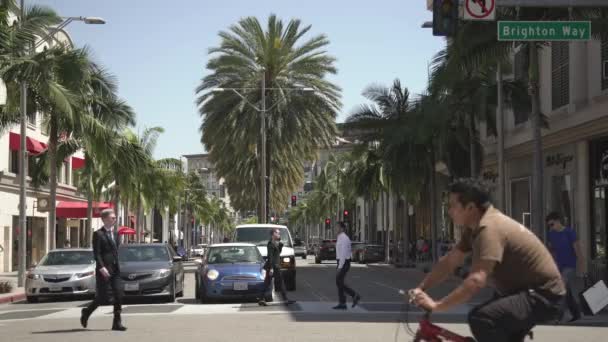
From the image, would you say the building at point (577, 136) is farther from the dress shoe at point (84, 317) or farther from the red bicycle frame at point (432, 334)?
the red bicycle frame at point (432, 334)

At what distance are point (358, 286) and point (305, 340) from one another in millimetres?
16704

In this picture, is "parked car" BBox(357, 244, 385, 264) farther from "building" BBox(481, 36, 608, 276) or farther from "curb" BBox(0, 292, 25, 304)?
"curb" BBox(0, 292, 25, 304)

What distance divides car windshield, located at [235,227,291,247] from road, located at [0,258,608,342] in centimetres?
567

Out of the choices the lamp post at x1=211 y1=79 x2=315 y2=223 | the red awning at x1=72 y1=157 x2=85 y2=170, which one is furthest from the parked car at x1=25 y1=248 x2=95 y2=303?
the red awning at x1=72 y1=157 x2=85 y2=170

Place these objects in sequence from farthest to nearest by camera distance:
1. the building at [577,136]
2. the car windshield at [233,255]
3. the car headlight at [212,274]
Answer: the building at [577,136]
the car windshield at [233,255]
the car headlight at [212,274]

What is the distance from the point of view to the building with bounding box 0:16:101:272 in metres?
43.3

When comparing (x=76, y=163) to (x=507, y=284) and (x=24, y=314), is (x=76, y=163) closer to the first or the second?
(x=24, y=314)

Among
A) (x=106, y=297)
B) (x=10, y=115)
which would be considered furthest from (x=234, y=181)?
(x=106, y=297)

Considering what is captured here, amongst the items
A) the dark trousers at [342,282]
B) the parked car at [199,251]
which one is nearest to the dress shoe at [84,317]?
the dark trousers at [342,282]

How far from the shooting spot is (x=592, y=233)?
31781 mm

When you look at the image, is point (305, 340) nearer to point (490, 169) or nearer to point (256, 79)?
point (490, 169)

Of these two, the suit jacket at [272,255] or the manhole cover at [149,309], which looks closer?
the manhole cover at [149,309]

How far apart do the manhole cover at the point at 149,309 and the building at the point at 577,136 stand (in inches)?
475

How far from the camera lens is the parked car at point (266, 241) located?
87.3 ft
